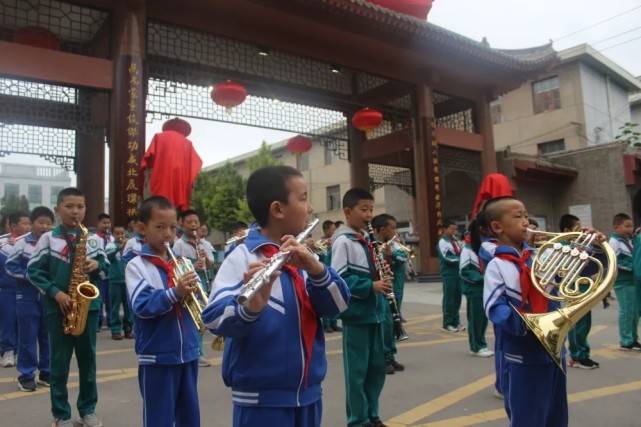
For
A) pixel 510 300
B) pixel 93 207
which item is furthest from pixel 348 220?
pixel 93 207

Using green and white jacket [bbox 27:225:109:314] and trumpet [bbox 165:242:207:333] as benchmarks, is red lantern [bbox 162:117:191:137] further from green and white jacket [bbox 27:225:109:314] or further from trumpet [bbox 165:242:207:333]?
trumpet [bbox 165:242:207:333]

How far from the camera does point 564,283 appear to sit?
2514 millimetres

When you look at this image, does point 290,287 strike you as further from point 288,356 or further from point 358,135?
point 358,135

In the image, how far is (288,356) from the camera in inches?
70.5

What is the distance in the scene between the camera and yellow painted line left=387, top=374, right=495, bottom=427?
3812mm

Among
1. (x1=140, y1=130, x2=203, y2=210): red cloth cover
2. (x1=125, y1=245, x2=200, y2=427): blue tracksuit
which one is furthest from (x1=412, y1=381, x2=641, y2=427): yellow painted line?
(x1=140, y1=130, x2=203, y2=210): red cloth cover

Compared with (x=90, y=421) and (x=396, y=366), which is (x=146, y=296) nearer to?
(x=90, y=421)

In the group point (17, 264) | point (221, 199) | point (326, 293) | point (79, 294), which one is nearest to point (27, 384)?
point (17, 264)

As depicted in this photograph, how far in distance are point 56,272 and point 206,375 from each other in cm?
204

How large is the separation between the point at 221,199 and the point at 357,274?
26179 millimetres

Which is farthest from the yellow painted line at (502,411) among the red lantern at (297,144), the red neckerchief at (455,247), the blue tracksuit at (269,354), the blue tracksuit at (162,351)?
the red lantern at (297,144)

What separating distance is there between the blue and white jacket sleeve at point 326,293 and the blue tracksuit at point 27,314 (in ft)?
12.9

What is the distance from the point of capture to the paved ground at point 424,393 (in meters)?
3.86

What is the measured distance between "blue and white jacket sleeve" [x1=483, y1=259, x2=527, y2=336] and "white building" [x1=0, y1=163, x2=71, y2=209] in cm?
5258
